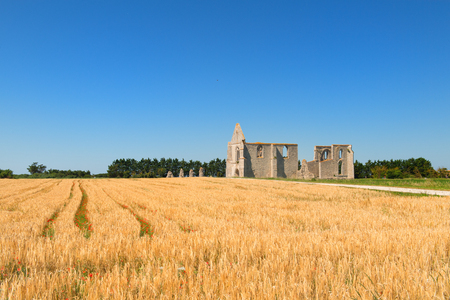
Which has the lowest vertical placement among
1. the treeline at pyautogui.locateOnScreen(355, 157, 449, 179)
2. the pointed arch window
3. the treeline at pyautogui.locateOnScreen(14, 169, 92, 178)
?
the treeline at pyautogui.locateOnScreen(14, 169, 92, 178)

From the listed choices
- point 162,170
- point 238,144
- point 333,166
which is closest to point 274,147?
point 238,144

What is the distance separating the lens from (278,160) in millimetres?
56062

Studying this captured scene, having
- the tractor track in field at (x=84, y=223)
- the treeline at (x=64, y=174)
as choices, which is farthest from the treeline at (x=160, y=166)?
the tractor track in field at (x=84, y=223)

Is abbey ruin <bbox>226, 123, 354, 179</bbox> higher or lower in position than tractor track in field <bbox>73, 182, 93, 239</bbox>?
higher

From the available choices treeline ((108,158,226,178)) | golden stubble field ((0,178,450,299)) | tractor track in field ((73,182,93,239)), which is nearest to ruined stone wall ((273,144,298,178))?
treeline ((108,158,226,178))

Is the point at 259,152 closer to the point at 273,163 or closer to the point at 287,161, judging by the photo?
the point at 273,163

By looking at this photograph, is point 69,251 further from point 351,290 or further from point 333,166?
point 333,166

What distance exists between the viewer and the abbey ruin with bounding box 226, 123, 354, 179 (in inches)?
2080

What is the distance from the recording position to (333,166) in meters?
53.1

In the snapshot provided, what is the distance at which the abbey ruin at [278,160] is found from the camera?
52.8m

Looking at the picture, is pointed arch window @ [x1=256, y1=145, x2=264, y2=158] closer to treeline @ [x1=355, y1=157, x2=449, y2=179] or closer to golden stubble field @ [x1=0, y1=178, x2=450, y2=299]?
treeline @ [x1=355, y1=157, x2=449, y2=179]

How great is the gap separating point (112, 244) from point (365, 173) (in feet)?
255

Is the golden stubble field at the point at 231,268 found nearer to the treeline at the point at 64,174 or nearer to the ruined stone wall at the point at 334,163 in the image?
the ruined stone wall at the point at 334,163

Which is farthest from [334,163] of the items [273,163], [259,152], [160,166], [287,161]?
[160,166]
